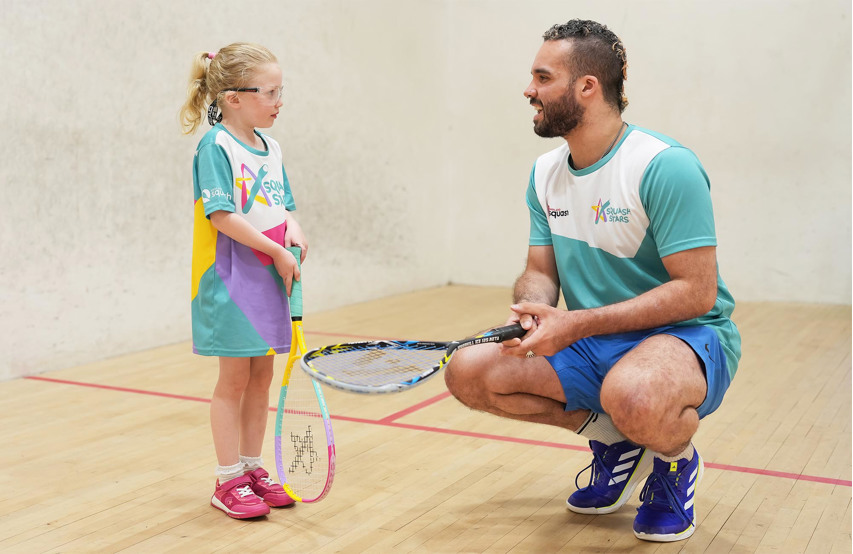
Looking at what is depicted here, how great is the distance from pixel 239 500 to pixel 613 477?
79 centimetres

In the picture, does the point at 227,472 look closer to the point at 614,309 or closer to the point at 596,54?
the point at 614,309

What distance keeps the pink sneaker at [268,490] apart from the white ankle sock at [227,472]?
33 millimetres

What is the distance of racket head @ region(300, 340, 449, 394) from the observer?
1681mm

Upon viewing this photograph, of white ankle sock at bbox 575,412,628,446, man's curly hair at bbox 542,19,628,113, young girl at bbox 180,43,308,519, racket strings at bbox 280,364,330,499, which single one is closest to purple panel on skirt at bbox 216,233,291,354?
young girl at bbox 180,43,308,519

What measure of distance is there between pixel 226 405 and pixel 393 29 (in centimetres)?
404

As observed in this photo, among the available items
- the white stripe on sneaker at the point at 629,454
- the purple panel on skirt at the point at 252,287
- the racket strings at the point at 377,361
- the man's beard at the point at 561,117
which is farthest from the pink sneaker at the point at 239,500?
the man's beard at the point at 561,117

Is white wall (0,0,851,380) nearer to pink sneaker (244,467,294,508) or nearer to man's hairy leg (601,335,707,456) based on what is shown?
pink sneaker (244,467,294,508)

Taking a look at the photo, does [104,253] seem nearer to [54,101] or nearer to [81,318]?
[81,318]

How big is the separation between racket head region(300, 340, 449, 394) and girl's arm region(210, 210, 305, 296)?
0.91ft

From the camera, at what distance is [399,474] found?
226cm

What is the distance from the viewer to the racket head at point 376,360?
1681 mm

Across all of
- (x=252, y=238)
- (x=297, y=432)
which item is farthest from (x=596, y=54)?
(x=297, y=432)

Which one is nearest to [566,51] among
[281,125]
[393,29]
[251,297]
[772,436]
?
[251,297]

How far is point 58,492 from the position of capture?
2.12 metres
